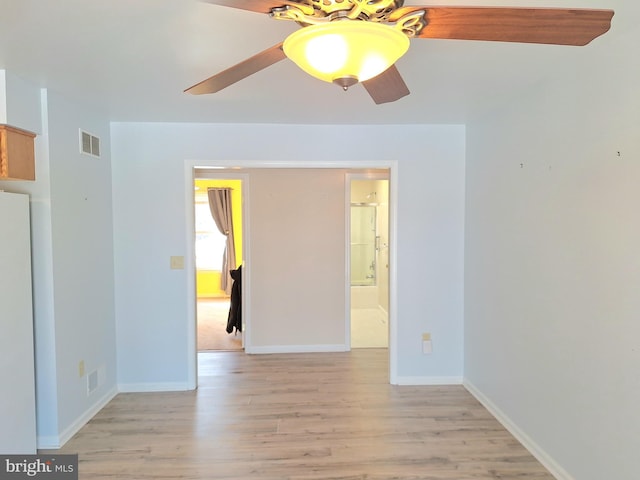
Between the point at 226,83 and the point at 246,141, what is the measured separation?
181 cm

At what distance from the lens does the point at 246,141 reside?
3.27m

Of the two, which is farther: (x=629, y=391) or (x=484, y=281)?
(x=484, y=281)

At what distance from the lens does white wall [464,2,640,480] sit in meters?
1.72

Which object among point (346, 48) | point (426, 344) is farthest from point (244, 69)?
point (426, 344)

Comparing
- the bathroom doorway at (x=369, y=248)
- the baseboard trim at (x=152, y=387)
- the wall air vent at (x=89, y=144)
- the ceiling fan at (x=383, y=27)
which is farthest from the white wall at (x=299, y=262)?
the ceiling fan at (x=383, y=27)

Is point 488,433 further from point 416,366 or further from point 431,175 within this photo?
point 431,175

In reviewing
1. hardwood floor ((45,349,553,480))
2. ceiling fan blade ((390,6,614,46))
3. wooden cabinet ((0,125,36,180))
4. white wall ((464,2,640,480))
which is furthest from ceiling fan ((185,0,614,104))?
hardwood floor ((45,349,553,480))

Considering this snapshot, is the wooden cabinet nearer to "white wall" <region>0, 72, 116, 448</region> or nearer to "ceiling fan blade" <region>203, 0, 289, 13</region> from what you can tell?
"white wall" <region>0, 72, 116, 448</region>

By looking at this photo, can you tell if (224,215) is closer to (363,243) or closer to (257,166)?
(363,243)

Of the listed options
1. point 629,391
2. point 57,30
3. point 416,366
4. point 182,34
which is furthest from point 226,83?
point 416,366

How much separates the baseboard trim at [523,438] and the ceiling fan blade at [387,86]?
2.21 m

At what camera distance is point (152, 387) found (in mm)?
3305

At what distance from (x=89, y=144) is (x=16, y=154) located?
0.67m

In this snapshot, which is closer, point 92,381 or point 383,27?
point 383,27
